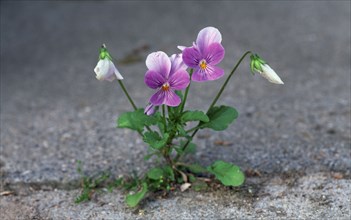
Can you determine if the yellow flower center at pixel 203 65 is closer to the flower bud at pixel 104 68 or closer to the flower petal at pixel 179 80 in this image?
the flower petal at pixel 179 80

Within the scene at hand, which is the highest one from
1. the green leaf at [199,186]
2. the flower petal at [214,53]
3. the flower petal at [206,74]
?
the flower petal at [214,53]

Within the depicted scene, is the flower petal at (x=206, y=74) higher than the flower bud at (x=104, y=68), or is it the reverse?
the flower bud at (x=104, y=68)

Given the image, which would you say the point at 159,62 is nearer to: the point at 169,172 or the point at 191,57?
the point at 191,57

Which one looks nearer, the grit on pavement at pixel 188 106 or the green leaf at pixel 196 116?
the green leaf at pixel 196 116

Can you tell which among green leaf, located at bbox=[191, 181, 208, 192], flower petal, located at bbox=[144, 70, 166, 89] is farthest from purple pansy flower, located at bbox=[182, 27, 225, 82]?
green leaf, located at bbox=[191, 181, 208, 192]

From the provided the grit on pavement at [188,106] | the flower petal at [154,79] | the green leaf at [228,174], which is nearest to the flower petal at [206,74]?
the flower petal at [154,79]

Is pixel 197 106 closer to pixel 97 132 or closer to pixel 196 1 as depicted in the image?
pixel 97 132
